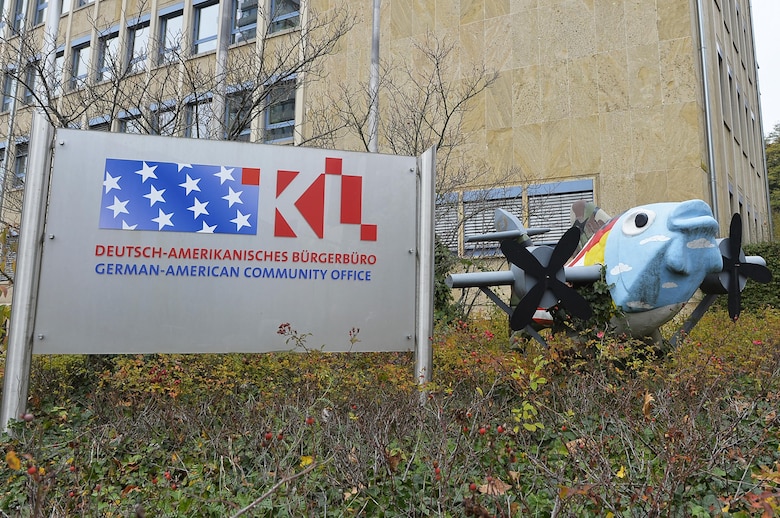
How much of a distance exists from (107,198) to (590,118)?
12.2 m

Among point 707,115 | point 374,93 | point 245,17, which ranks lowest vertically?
point 374,93

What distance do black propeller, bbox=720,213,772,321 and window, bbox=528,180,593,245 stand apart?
784 cm

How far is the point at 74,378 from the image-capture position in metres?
5.70

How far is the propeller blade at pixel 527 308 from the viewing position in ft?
19.2

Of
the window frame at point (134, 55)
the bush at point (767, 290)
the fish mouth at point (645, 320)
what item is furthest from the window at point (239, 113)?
the bush at point (767, 290)

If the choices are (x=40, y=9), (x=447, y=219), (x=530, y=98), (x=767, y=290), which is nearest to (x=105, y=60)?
(x=447, y=219)

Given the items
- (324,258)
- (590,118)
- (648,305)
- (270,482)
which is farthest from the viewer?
(590,118)

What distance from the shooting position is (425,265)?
4.77m

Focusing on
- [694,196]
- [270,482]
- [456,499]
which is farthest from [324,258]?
[694,196]

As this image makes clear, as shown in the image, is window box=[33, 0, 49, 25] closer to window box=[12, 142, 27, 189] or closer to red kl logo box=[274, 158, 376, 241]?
window box=[12, 142, 27, 189]

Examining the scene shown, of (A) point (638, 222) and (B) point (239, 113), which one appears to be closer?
(A) point (638, 222)

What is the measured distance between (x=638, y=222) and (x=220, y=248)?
3.80 m

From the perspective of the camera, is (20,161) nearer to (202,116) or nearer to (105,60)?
(105,60)

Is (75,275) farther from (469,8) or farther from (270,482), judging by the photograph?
(469,8)
